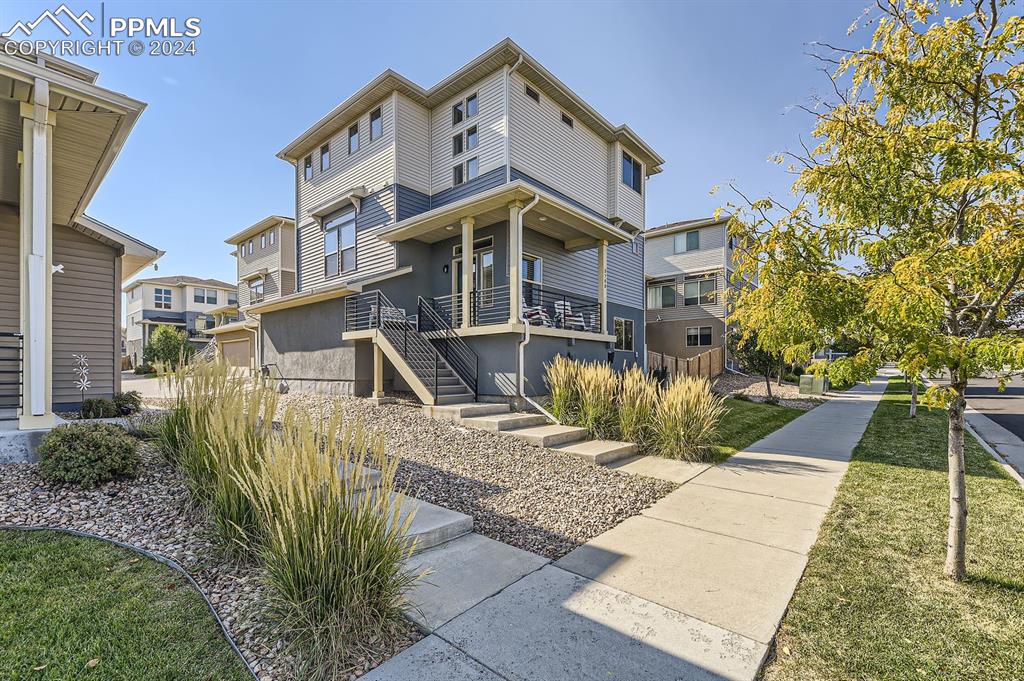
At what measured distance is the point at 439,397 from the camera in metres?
9.78

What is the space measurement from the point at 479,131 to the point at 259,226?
1619 centimetres

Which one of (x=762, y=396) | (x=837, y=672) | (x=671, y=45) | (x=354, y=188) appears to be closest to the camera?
(x=837, y=672)

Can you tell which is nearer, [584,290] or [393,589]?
[393,589]

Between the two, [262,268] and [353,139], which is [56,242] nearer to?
[353,139]

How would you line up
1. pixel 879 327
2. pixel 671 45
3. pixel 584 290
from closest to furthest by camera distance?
pixel 879 327, pixel 671 45, pixel 584 290

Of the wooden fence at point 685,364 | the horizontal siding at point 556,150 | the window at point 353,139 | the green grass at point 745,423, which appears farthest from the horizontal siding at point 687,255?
the window at point 353,139

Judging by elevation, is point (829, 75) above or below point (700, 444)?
above

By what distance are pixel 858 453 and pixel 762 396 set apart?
385 inches

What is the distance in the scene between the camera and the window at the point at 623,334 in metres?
17.2

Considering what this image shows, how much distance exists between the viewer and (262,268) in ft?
77.5

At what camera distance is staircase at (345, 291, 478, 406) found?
10016 mm

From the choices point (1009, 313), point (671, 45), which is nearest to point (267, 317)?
point (671, 45)

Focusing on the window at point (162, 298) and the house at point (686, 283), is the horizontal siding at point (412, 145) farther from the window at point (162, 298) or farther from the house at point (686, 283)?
the window at point (162, 298)

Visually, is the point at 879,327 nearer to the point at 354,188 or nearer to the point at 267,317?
the point at 354,188
